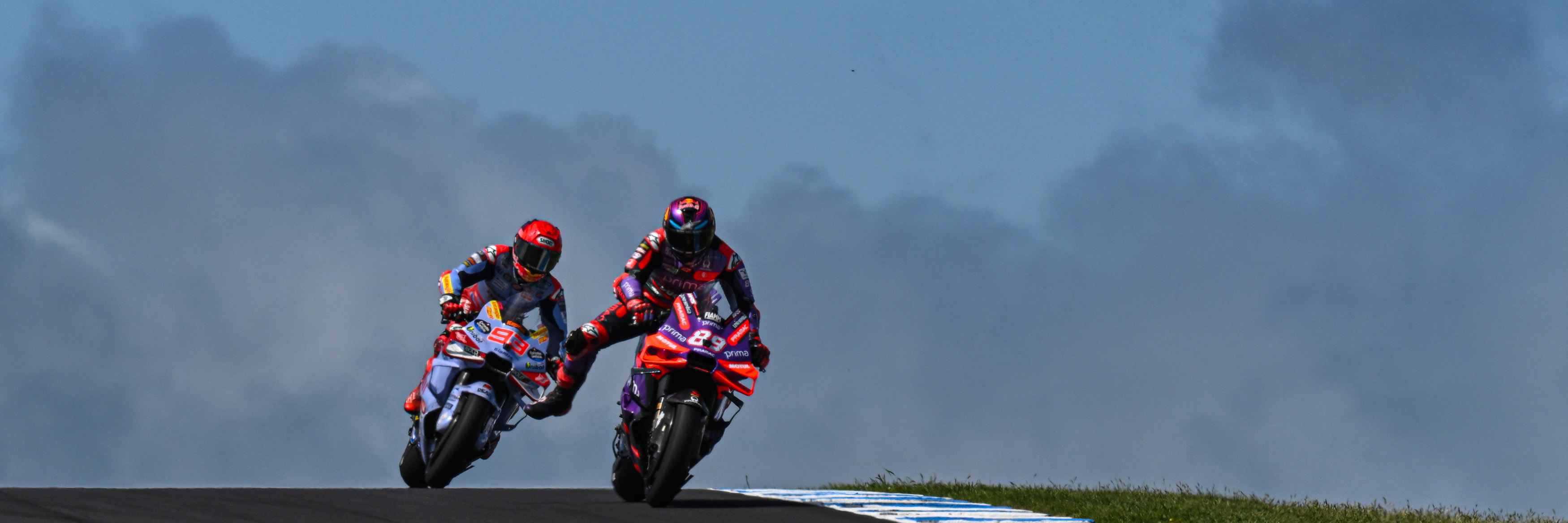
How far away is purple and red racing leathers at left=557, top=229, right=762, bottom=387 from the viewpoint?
13305 mm

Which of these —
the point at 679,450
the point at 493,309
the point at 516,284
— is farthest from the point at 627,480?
the point at 516,284

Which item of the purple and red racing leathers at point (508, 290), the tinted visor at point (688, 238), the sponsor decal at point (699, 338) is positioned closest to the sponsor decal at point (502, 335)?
the purple and red racing leathers at point (508, 290)

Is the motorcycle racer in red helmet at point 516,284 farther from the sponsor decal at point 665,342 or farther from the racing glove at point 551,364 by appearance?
the sponsor decal at point 665,342

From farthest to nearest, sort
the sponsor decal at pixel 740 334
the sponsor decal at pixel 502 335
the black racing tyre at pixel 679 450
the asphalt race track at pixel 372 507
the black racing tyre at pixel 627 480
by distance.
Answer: the sponsor decal at pixel 502 335
the black racing tyre at pixel 627 480
the sponsor decal at pixel 740 334
the black racing tyre at pixel 679 450
the asphalt race track at pixel 372 507

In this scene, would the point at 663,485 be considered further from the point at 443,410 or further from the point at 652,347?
the point at 443,410

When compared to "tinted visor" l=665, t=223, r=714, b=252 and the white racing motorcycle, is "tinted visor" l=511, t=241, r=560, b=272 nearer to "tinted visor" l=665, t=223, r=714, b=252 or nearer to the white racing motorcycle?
the white racing motorcycle

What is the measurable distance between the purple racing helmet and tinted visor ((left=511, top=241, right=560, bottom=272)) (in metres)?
2.65

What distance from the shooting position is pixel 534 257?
15.5 meters

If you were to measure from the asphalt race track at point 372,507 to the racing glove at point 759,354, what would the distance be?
114 centimetres

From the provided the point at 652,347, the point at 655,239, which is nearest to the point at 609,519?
the point at 652,347

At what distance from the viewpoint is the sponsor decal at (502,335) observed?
48.1 feet

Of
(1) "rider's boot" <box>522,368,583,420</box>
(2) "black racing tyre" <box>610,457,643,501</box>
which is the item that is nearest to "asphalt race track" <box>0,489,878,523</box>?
(2) "black racing tyre" <box>610,457,643,501</box>

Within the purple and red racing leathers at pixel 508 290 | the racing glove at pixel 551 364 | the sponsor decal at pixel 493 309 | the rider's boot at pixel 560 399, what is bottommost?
the rider's boot at pixel 560 399

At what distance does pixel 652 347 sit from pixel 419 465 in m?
4.43
